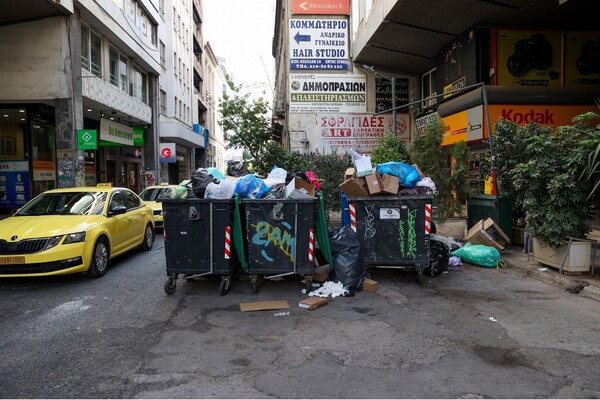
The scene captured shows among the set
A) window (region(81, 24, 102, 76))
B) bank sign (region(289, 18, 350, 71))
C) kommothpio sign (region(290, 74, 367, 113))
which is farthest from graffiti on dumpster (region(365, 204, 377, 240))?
bank sign (region(289, 18, 350, 71))

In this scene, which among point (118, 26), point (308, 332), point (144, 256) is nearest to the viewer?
point (308, 332)

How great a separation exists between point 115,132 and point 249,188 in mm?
15889

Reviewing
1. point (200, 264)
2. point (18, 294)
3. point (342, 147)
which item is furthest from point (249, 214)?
point (342, 147)

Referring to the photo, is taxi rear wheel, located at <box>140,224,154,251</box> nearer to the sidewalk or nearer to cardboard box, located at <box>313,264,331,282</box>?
cardboard box, located at <box>313,264,331,282</box>

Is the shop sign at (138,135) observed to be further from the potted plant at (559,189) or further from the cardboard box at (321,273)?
the potted plant at (559,189)

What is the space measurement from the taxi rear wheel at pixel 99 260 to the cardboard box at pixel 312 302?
146 inches

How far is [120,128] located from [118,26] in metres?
4.75

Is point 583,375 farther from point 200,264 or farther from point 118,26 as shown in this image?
point 118,26

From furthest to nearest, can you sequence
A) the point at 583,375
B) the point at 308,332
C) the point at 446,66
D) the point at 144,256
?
the point at 446,66
the point at 144,256
the point at 308,332
the point at 583,375

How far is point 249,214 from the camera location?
6.30 m

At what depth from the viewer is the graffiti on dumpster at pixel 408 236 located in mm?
6777

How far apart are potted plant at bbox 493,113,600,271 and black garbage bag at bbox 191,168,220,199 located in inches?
202

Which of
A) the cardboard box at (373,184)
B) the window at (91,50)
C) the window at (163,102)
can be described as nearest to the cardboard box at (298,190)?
the cardboard box at (373,184)

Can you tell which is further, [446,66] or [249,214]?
[446,66]
